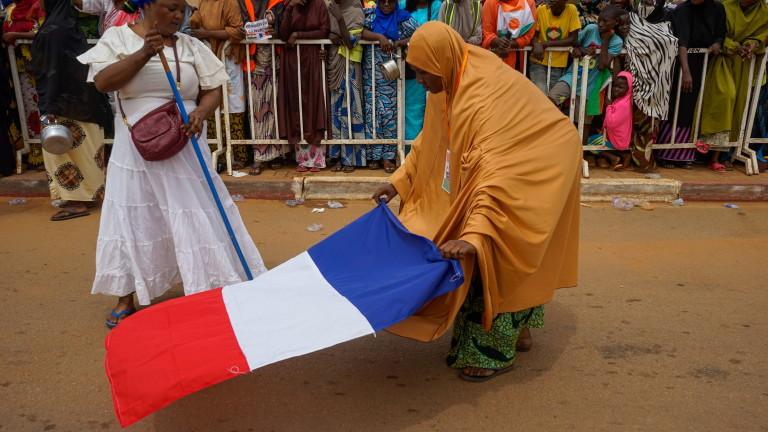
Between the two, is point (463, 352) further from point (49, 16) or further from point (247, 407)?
point (49, 16)

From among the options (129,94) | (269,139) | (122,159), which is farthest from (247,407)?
(269,139)

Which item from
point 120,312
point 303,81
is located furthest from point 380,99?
point 120,312

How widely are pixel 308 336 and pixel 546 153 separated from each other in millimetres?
1391

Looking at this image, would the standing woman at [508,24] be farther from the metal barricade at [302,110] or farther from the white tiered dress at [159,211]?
the white tiered dress at [159,211]

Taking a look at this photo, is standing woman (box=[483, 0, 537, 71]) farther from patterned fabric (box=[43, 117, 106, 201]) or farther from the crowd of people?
patterned fabric (box=[43, 117, 106, 201])

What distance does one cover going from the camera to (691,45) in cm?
721

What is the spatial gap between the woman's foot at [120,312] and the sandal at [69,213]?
2.53 m

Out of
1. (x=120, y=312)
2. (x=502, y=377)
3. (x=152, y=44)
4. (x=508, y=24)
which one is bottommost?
(x=502, y=377)

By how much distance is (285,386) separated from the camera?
332 centimetres

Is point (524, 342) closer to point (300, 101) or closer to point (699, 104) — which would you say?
point (300, 101)

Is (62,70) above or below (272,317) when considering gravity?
above

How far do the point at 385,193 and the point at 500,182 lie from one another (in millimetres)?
1002

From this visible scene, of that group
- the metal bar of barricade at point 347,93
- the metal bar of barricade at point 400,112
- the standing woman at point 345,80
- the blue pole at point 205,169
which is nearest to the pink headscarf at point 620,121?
Result: the metal bar of barricade at point 400,112

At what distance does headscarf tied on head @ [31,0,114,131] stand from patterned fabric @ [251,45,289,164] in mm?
1727
